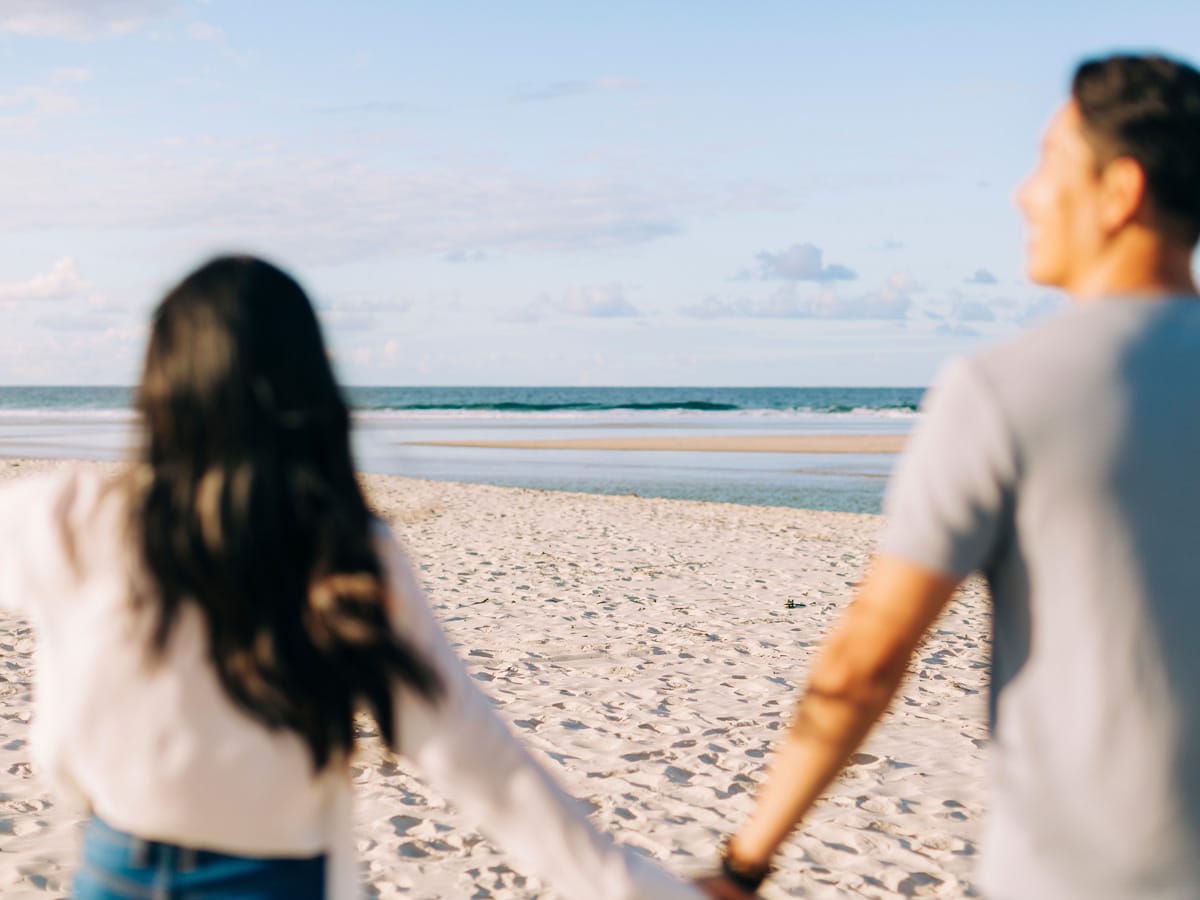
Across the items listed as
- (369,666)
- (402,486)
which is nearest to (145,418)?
(369,666)

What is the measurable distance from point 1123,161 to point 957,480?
1.67 ft

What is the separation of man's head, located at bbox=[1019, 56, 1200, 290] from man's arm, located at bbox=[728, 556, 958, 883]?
1.68 ft

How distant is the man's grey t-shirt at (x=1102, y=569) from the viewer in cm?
146

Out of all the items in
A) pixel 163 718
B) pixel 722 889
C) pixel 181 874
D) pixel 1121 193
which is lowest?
pixel 722 889

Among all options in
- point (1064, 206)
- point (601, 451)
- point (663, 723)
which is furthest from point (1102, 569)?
point (601, 451)

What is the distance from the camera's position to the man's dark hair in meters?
1.57

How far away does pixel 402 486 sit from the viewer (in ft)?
74.3

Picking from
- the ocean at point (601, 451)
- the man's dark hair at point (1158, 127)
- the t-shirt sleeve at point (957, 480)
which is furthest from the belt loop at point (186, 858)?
the man's dark hair at point (1158, 127)

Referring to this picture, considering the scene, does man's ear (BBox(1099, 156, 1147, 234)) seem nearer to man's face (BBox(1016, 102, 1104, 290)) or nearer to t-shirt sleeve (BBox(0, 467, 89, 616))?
man's face (BBox(1016, 102, 1104, 290))

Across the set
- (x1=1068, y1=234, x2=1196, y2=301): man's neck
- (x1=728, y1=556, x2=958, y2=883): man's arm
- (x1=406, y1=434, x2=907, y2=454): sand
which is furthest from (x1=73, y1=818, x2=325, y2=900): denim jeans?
(x1=406, y1=434, x2=907, y2=454): sand

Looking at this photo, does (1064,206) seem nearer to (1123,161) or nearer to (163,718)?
(1123,161)

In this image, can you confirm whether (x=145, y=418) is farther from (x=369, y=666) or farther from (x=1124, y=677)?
Answer: (x=1124, y=677)

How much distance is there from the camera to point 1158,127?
1.57 meters

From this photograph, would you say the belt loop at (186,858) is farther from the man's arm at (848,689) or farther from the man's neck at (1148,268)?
the man's neck at (1148,268)
